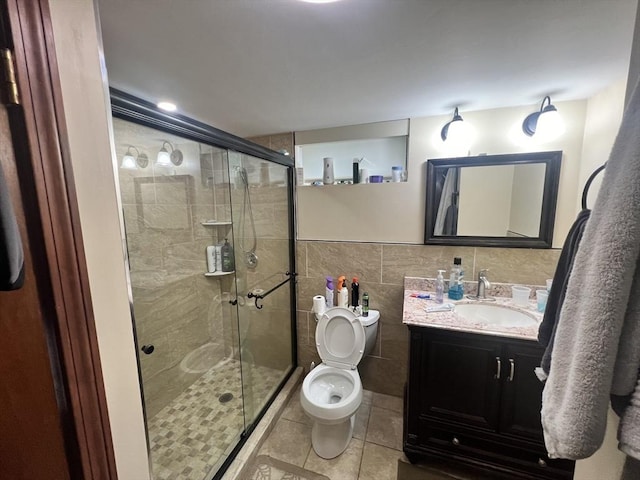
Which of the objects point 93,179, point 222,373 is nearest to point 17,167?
point 93,179

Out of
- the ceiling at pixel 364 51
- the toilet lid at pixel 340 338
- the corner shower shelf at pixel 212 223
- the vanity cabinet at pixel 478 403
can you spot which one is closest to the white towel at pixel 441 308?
the vanity cabinet at pixel 478 403

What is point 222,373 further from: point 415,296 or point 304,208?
point 415,296

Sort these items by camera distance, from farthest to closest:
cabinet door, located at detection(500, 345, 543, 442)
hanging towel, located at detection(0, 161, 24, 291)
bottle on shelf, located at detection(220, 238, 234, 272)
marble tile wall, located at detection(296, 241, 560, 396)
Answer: bottle on shelf, located at detection(220, 238, 234, 272)
marble tile wall, located at detection(296, 241, 560, 396)
cabinet door, located at detection(500, 345, 543, 442)
hanging towel, located at detection(0, 161, 24, 291)

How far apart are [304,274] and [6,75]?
190 cm

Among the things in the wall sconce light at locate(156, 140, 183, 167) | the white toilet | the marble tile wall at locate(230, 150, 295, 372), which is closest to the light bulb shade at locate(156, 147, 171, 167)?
the wall sconce light at locate(156, 140, 183, 167)

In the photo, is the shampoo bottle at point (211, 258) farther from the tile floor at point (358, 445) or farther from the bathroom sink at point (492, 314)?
the bathroom sink at point (492, 314)

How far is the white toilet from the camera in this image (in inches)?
64.2

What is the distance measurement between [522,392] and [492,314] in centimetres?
47

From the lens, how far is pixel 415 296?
1.82 meters

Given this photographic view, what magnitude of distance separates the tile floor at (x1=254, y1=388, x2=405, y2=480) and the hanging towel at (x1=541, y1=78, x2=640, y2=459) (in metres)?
1.43

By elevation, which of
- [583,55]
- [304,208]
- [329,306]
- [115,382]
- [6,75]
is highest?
[583,55]

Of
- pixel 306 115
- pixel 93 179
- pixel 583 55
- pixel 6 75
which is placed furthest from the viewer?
pixel 306 115

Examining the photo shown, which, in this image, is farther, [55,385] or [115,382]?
[115,382]

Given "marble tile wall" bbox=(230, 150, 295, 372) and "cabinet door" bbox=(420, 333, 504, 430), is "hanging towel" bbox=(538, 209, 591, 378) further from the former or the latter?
"marble tile wall" bbox=(230, 150, 295, 372)
